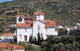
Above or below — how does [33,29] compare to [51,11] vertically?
above

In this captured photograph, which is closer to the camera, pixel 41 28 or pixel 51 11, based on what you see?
pixel 41 28

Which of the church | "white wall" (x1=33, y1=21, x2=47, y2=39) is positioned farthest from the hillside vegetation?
"white wall" (x1=33, y1=21, x2=47, y2=39)

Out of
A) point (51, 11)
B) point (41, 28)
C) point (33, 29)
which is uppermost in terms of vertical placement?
point (41, 28)

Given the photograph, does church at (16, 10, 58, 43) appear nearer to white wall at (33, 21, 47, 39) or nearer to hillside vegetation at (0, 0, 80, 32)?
white wall at (33, 21, 47, 39)

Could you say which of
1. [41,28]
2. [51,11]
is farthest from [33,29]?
[51,11]

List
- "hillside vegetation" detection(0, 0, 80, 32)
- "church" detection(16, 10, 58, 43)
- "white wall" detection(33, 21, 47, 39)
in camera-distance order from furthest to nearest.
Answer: "hillside vegetation" detection(0, 0, 80, 32) < "white wall" detection(33, 21, 47, 39) < "church" detection(16, 10, 58, 43)

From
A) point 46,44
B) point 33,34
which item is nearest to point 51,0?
point 33,34

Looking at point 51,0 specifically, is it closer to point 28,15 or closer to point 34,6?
point 34,6

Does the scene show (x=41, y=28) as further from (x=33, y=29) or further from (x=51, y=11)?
(x=51, y=11)

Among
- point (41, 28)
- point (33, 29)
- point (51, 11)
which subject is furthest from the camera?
point (51, 11)
